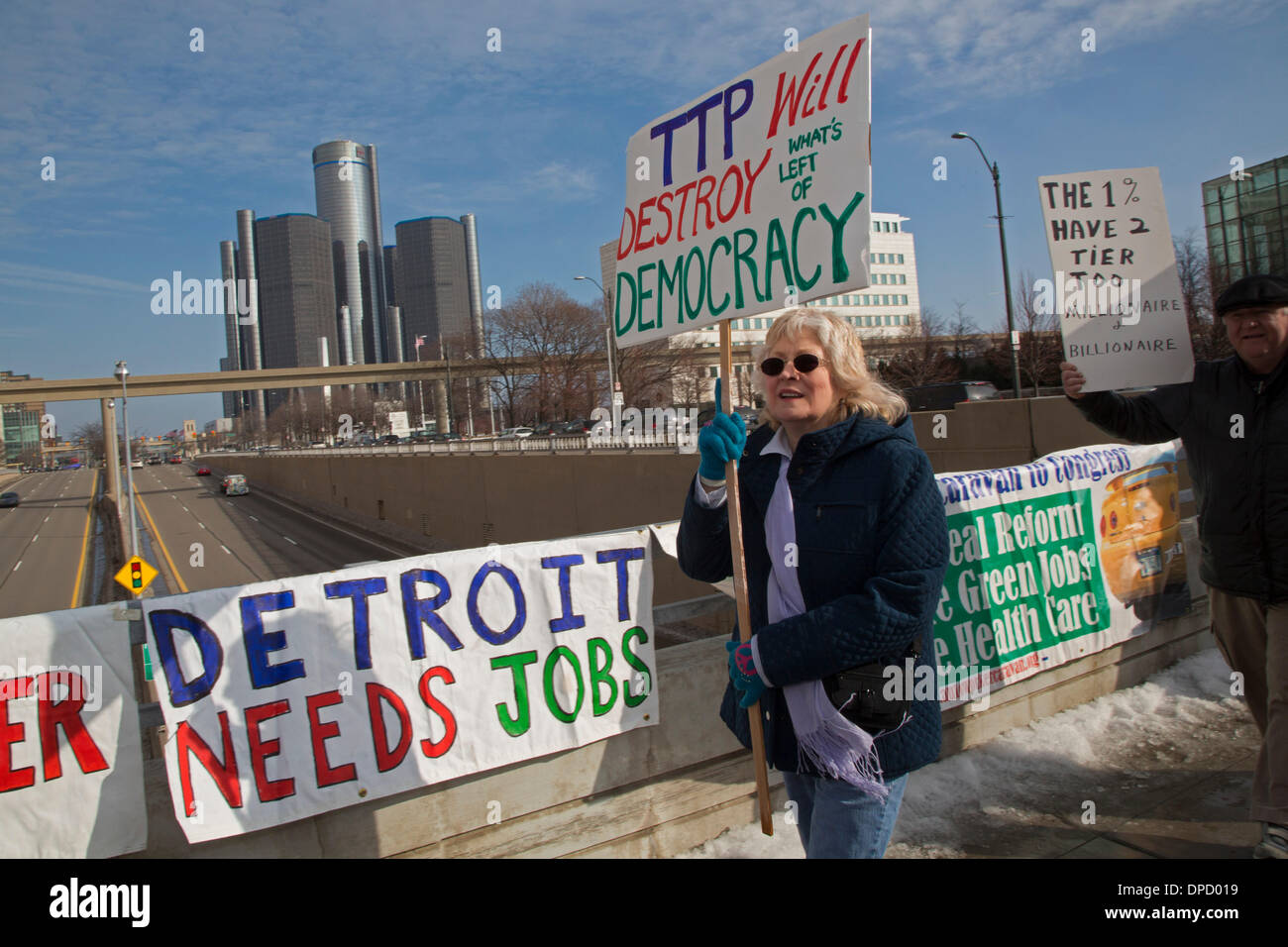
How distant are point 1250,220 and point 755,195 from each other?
46510 millimetres

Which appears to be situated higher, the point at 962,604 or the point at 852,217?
the point at 852,217

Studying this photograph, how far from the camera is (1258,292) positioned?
3.30m

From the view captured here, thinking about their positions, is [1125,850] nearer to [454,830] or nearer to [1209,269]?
[454,830]

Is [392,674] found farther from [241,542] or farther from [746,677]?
[241,542]

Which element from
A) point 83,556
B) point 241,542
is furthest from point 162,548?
point 83,556

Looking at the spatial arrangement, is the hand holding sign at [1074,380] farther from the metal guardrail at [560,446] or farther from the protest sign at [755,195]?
the metal guardrail at [560,446]

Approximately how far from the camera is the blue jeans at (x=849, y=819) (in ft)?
7.21

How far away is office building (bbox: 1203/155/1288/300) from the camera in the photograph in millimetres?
36531

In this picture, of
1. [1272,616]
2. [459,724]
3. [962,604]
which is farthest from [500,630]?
[1272,616]

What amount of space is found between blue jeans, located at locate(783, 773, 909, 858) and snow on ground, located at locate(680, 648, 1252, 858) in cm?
138

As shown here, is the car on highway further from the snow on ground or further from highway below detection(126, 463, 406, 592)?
the snow on ground

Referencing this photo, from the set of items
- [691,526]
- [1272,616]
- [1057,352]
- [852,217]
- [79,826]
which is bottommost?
[79,826]

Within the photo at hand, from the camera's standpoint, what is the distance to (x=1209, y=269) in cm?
3167
